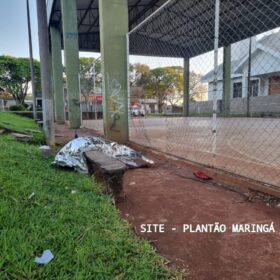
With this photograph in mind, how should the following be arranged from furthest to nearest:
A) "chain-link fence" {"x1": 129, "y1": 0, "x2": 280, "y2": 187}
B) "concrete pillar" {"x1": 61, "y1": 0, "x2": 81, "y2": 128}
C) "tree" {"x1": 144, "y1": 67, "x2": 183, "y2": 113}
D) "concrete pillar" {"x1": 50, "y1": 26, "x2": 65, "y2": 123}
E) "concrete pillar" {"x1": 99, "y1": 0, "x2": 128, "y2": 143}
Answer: "concrete pillar" {"x1": 50, "y1": 26, "x2": 65, "y2": 123}
"concrete pillar" {"x1": 61, "y1": 0, "x2": 81, "y2": 128}
"tree" {"x1": 144, "y1": 67, "x2": 183, "y2": 113}
"concrete pillar" {"x1": 99, "y1": 0, "x2": 128, "y2": 143}
"chain-link fence" {"x1": 129, "y1": 0, "x2": 280, "y2": 187}

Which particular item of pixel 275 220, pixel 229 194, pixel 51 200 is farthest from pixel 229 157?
pixel 51 200

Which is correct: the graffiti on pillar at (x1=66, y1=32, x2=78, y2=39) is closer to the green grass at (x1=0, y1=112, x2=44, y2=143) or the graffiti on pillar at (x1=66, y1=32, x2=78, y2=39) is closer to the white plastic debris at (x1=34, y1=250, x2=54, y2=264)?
the green grass at (x1=0, y1=112, x2=44, y2=143)

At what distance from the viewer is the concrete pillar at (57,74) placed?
16.4 m

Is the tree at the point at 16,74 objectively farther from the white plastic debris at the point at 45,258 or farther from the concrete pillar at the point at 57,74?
the white plastic debris at the point at 45,258

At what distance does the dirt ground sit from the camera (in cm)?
175

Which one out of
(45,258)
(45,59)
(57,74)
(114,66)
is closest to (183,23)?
(57,74)

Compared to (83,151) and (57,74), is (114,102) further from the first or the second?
(57,74)

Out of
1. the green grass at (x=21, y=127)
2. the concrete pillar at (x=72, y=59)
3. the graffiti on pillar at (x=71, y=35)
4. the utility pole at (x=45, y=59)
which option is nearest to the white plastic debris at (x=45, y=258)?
the utility pole at (x=45, y=59)

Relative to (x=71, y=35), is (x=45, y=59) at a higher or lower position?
lower

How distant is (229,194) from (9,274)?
2.39 metres

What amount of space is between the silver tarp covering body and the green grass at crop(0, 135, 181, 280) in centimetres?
99

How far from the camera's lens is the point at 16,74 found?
3538cm

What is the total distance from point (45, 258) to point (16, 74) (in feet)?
127

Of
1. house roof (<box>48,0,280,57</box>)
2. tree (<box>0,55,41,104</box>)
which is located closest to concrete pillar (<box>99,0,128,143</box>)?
house roof (<box>48,0,280,57</box>)
